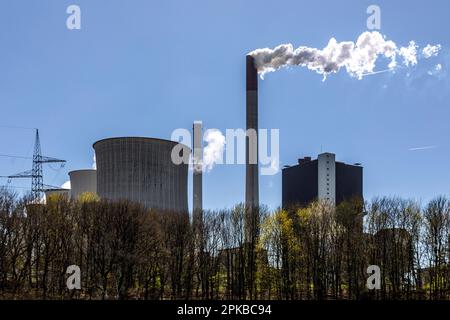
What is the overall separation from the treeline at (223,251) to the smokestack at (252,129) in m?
17.6

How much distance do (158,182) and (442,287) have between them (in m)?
33.6

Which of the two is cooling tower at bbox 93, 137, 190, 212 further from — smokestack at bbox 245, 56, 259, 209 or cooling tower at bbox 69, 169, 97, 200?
cooling tower at bbox 69, 169, 97, 200

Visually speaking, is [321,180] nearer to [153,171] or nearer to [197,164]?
[197,164]

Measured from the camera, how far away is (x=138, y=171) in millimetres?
68812

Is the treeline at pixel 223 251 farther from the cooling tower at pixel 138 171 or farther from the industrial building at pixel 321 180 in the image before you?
the industrial building at pixel 321 180

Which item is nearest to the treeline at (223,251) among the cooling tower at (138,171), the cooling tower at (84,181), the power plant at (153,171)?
the power plant at (153,171)

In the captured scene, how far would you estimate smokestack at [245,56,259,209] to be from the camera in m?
74.4

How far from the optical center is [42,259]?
49.5m

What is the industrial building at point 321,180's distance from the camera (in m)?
155

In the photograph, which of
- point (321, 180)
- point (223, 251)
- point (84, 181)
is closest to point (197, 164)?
point (84, 181)

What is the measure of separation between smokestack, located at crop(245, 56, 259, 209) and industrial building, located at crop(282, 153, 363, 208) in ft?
249
